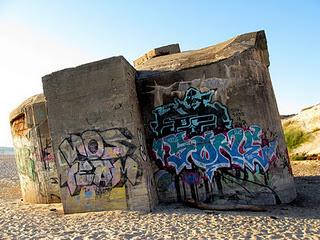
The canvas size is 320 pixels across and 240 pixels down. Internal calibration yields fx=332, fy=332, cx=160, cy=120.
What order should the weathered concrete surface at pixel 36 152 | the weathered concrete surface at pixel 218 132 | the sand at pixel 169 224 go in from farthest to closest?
the weathered concrete surface at pixel 36 152 < the weathered concrete surface at pixel 218 132 < the sand at pixel 169 224

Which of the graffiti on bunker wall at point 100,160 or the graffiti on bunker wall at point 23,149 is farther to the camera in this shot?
the graffiti on bunker wall at point 23,149

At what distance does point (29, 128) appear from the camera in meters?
11.5

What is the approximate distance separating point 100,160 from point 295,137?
1823 cm

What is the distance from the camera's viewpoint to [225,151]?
9.25 m

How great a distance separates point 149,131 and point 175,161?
1.18 meters

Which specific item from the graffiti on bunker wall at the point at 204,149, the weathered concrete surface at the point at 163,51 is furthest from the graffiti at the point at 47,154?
the weathered concrete surface at the point at 163,51

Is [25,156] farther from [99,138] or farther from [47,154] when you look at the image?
[99,138]

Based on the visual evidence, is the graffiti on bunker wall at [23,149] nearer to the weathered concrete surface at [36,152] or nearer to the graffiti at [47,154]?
the weathered concrete surface at [36,152]

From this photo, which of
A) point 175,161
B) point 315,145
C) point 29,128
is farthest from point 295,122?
point 29,128

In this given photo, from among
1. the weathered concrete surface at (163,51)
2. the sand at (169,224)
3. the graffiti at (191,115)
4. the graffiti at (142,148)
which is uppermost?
the weathered concrete surface at (163,51)

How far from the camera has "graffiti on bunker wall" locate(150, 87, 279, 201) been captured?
30.0 ft

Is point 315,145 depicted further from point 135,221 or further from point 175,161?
point 135,221

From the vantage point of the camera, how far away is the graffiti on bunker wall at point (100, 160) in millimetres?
8648

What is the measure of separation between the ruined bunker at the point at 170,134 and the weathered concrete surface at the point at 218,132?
3 cm
